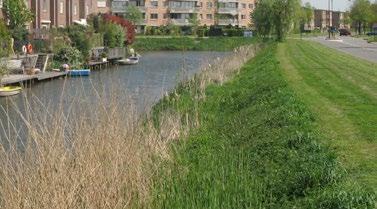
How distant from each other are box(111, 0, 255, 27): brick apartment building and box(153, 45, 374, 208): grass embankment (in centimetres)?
10990

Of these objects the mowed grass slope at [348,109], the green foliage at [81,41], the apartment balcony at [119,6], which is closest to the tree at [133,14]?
the apartment balcony at [119,6]

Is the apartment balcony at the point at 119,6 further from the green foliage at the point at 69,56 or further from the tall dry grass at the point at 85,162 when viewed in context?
the tall dry grass at the point at 85,162

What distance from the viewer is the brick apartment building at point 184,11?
129m

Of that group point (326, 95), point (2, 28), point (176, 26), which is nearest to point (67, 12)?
point (2, 28)

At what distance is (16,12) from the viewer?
191 ft

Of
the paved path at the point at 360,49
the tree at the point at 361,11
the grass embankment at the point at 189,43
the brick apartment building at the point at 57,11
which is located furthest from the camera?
the tree at the point at 361,11

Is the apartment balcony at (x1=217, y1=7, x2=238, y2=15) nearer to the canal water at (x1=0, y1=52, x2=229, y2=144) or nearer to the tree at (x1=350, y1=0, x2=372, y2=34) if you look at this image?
the tree at (x1=350, y1=0, x2=372, y2=34)

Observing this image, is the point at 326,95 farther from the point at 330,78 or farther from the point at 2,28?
the point at 2,28

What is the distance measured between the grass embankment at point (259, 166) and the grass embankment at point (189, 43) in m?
76.3

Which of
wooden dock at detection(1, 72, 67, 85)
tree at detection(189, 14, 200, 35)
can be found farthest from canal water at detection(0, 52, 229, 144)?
tree at detection(189, 14, 200, 35)

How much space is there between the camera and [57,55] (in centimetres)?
5375

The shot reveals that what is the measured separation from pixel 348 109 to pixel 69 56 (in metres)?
38.7

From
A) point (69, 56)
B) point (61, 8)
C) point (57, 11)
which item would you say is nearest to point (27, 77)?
point (69, 56)

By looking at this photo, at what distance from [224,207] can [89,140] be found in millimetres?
2161
